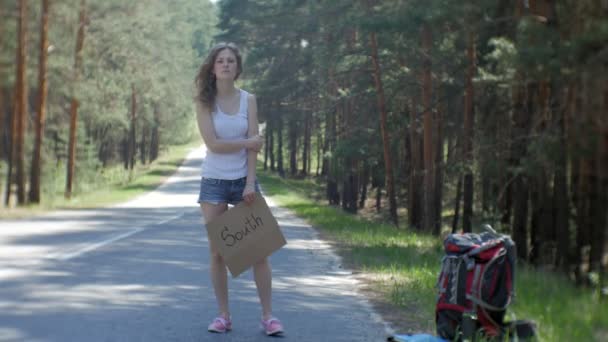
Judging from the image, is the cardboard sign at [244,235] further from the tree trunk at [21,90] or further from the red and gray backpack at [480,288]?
the tree trunk at [21,90]

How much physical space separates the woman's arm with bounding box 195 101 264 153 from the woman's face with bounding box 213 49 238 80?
0.28 metres

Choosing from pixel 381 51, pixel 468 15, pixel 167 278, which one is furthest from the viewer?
pixel 381 51

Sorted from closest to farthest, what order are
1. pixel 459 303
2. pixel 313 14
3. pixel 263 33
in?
pixel 459 303
pixel 313 14
pixel 263 33

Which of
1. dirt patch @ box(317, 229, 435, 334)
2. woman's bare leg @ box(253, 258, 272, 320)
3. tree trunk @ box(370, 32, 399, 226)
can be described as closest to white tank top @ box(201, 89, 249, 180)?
woman's bare leg @ box(253, 258, 272, 320)

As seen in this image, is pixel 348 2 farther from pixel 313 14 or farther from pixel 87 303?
pixel 87 303

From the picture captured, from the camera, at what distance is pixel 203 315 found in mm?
7352

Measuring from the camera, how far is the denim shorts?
6461 mm

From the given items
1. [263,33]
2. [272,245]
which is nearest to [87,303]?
[272,245]

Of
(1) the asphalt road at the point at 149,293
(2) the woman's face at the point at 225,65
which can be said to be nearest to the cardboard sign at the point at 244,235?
(1) the asphalt road at the point at 149,293

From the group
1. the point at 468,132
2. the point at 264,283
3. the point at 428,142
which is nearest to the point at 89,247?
the point at 264,283

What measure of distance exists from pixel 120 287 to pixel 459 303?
402cm

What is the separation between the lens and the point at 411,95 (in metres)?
27.2

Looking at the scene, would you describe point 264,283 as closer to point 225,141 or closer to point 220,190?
point 220,190

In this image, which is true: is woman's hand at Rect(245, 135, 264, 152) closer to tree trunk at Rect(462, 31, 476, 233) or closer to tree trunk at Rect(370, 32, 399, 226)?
tree trunk at Rect(462, 31, 476, 233)
